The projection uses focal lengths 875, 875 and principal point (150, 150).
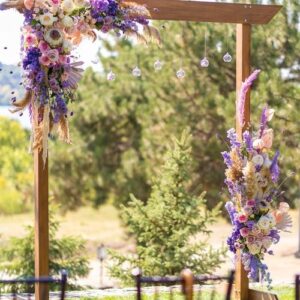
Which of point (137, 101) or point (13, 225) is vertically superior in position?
point (137, 101)

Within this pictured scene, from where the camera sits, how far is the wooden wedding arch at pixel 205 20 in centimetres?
528

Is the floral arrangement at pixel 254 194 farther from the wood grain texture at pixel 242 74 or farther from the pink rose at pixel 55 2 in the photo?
the pink rose at pixel 55 2

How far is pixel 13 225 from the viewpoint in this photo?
69.5 ft

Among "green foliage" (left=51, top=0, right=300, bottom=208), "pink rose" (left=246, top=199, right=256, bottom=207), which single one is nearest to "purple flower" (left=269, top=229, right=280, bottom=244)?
"pink rose" (left=246, top=199, right=256, bottom=207)

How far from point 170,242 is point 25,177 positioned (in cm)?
1236

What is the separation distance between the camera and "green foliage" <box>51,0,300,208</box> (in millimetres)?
12273

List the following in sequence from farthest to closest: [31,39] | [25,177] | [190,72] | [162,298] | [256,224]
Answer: [25,177] < [190,72] < [162,298] < [256,224] < [31,39]

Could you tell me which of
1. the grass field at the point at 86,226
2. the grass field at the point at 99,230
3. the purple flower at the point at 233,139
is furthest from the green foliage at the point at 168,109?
the purple flower at the point at 233,139

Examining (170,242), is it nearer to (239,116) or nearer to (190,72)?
(239,116)

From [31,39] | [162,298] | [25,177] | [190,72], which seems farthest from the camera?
[25,177]

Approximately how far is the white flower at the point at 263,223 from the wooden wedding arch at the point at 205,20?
0.48 metres

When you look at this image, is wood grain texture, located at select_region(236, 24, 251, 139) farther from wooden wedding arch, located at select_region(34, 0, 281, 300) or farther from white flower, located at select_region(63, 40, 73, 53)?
white flower, located at select_region(63, 40, 73, 53)

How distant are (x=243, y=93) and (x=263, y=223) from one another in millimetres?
842

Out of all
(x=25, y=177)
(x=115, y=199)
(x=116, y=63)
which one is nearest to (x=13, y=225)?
(x=25, y=177)
